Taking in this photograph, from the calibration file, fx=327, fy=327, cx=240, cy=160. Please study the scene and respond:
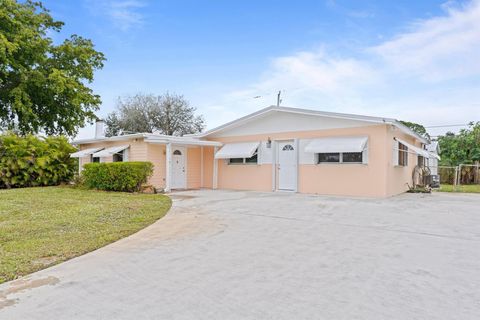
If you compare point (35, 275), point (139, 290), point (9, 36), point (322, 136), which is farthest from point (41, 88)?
point (139, 290)

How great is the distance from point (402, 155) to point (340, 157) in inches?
158

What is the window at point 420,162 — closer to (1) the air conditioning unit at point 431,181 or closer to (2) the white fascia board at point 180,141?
(1) the air conditioning unit at point 431,181

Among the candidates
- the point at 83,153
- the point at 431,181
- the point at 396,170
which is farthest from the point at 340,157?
the point at 83,153

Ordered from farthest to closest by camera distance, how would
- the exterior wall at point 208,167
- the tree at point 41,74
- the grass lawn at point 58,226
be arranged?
1. the exterior wall at point 208,167
2. the tree at point 41,74
3. the grass lawn at point 58,226

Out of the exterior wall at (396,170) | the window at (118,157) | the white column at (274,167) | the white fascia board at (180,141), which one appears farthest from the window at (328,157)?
the window at (118,157)

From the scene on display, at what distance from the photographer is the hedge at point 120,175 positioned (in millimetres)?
15133

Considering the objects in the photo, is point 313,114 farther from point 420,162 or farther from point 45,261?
point 45,261

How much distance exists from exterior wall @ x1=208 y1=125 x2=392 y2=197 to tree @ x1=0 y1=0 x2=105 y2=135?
37.2 feet

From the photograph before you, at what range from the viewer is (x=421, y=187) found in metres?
17.1

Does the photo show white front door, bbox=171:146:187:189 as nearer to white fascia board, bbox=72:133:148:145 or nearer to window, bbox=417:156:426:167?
white fascia board, bbox=72:133:148:145

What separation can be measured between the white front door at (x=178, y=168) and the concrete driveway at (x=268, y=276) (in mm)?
9946

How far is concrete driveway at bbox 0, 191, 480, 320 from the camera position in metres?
3.39

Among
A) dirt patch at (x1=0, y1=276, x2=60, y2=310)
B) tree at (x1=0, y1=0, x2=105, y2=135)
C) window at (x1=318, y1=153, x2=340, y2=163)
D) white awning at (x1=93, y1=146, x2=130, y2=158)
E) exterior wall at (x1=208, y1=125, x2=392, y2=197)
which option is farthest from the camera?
tree at (x1=0, y1=0, x2=105, y2=135)

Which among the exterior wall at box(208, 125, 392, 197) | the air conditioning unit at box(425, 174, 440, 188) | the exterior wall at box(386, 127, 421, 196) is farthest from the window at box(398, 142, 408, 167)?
the air conditioning unit at box(425, 174, 440, 188)
